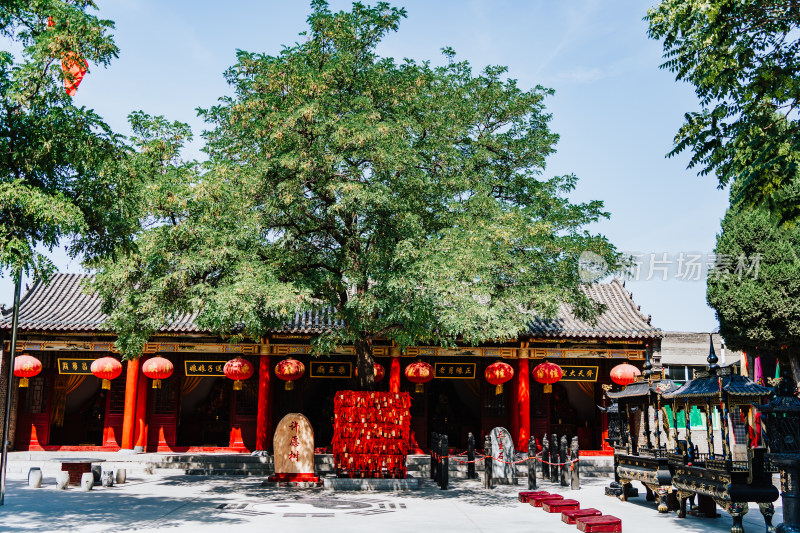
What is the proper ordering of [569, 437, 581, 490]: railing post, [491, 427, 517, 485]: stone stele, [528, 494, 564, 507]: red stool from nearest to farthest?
[528, 494, 564, 507]: red stool, [569, 437, 581, 490]: railing post, [491, 427, 517, 485]: stone stele

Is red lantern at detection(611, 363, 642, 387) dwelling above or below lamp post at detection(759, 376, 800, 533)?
above

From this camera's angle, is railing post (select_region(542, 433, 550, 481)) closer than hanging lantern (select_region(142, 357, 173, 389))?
Yes

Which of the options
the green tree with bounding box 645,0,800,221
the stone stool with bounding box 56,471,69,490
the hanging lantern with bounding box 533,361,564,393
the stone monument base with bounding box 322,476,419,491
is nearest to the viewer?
the green tree with bounding box 645,0,800,221

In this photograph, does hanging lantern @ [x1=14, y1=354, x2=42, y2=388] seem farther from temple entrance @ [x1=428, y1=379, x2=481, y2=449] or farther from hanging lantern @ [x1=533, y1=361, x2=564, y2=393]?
hanging lantern @ [x1=533, y1=361, x2=564, y2=393]

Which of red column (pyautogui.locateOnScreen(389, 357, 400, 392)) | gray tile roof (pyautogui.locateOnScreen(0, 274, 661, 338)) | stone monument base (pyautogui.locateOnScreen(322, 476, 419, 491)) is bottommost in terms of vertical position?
stone monument base (pyautogui.locateOnScreen(322, 476, 419, 491))

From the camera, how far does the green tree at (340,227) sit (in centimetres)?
1167

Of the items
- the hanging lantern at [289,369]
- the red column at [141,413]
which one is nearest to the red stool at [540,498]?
the hanging lantern at [289,369]

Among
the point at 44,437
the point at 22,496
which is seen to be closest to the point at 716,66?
the point at 22,496

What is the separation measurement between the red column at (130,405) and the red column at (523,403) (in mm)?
10276

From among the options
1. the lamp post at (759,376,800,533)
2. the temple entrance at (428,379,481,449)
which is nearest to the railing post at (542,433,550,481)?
the temple entrance at (428,379,481,449)

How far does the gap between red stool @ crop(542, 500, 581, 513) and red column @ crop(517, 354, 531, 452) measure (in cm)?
704

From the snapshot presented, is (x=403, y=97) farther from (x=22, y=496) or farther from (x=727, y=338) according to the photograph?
(x=727, y=338)

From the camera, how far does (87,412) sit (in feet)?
65.3

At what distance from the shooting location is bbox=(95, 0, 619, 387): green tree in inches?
460
